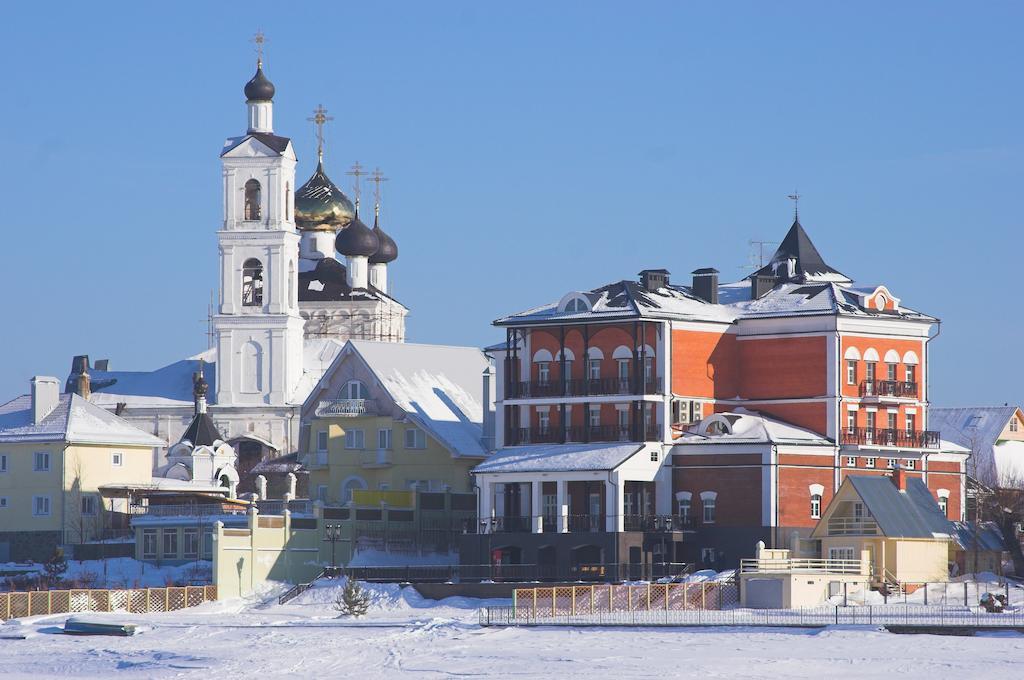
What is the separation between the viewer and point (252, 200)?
112m

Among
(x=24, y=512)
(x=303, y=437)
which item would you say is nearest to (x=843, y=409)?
(x=303, y=437)

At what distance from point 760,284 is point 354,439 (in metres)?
16.5

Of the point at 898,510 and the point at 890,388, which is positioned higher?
the point at 890,388

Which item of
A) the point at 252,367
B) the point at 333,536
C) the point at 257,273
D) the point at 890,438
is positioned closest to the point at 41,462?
the point at 333,536

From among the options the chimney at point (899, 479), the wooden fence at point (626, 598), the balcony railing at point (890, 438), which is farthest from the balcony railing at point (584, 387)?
the wooden fence at point (626, 598)

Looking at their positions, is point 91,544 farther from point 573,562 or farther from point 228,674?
point 228,674

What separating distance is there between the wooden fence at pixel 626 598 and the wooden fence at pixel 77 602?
35.7 feet

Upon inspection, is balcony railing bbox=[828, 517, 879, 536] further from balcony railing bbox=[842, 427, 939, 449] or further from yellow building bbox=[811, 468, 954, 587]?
balcony railing bbox=[842, 427, 939, 449]

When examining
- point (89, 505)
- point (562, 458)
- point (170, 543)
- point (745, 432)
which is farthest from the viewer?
point (89, 505)

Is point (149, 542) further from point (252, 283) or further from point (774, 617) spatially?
point (252, 283)

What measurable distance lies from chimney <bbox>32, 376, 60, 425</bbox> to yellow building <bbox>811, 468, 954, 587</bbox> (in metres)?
31.7

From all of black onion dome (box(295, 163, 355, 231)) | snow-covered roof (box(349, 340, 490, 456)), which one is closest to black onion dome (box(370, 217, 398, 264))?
black onion dome (box(295, 163, 355, 231))

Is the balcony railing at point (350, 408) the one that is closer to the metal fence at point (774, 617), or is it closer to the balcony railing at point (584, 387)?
the balcony railing at point (584, 387)

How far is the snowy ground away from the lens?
5700cm
